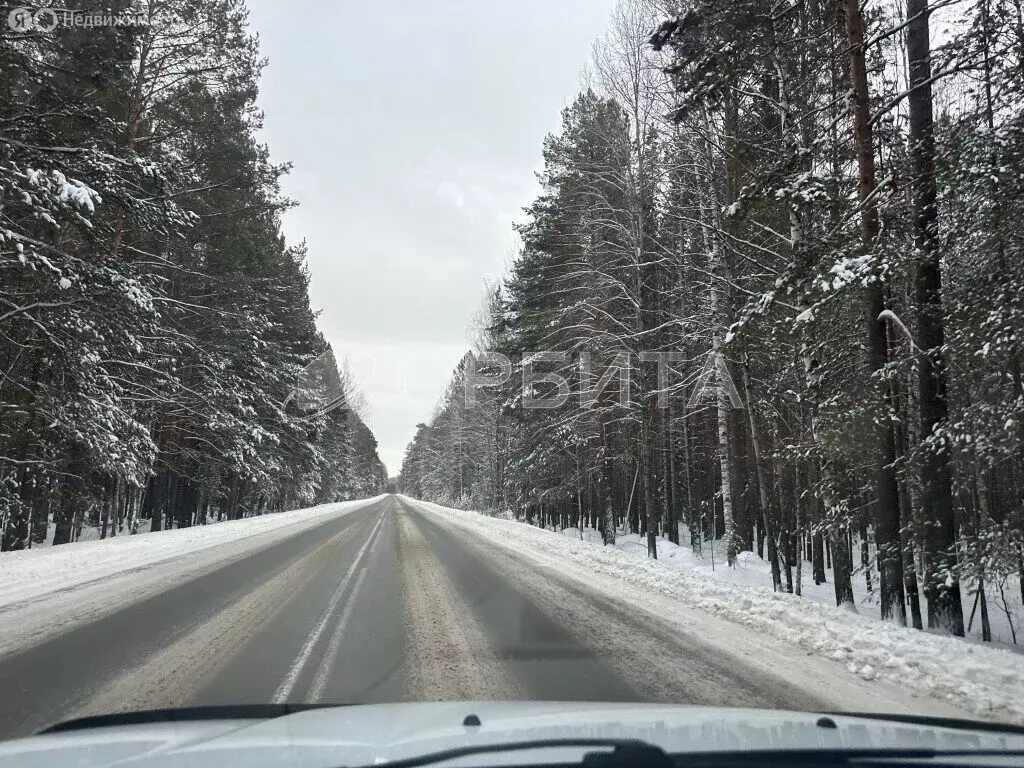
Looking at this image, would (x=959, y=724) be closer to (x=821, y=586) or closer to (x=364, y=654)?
(x=364, y=654)

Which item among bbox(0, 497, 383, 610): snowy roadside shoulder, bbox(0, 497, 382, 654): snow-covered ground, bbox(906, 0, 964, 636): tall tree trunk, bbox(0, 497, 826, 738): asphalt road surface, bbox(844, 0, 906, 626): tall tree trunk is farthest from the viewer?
bbox(0, 497, 383, 610): snowy roadside shoulder

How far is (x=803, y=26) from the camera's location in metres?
10.8

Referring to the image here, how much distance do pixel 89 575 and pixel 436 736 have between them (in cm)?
1093

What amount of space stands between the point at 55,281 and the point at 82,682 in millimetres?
8844

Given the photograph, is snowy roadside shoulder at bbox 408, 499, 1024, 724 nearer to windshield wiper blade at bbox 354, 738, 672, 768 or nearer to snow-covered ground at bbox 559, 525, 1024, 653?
snow-covered ground at bbox 559, 525, 1024, 653

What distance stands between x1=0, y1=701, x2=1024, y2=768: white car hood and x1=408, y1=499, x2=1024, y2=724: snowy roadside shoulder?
2382 millimetres

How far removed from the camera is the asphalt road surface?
4777 mm

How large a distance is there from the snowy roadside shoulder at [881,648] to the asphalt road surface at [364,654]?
101 cm

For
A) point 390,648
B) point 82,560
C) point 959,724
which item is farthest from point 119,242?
point 959,724

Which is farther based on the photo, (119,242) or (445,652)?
(119,242)

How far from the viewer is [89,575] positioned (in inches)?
436

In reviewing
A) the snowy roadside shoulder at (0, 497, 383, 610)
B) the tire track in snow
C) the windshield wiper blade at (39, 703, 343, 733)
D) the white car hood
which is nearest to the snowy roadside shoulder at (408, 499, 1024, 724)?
the white car hood

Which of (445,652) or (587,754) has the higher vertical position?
(587,754)

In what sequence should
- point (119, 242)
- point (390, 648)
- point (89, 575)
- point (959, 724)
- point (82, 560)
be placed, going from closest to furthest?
1. point (959, 724)
2. point (390, 648)
3. point (89, 575)
4. point (82, 560)
5. point (119, 242)
